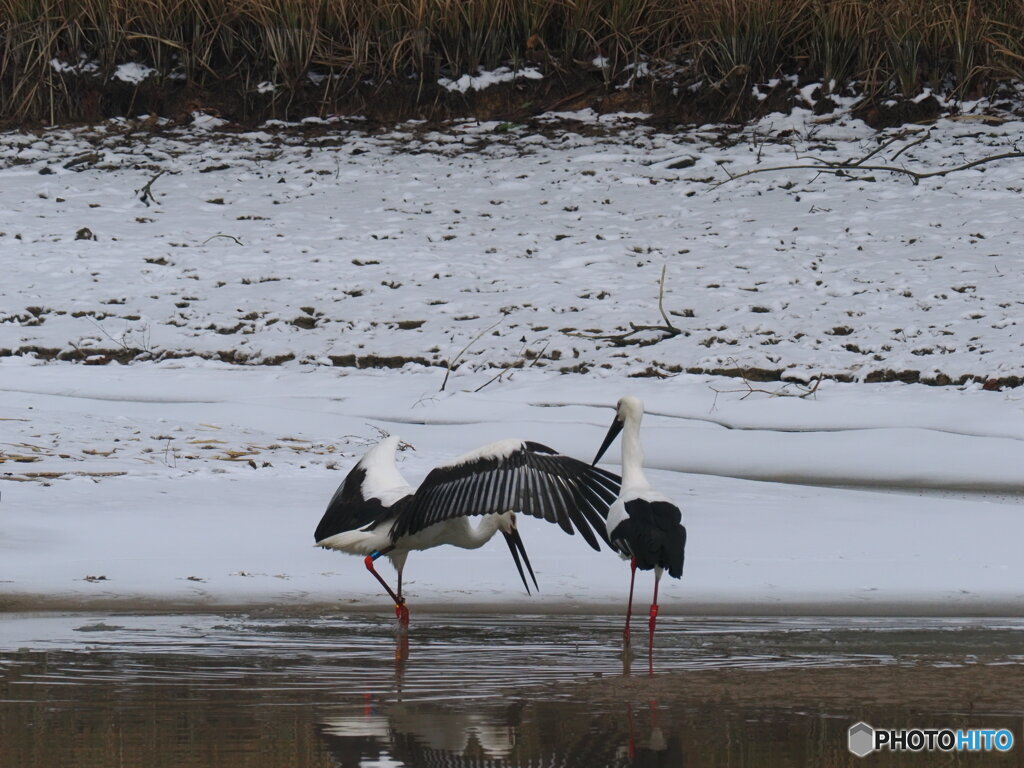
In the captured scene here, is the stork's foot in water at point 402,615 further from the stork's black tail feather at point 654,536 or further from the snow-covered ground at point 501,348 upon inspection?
the stork's black tail feather at point 654,536

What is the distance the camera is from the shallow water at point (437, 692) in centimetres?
423

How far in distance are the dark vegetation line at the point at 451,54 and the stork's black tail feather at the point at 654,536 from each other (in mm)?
10307

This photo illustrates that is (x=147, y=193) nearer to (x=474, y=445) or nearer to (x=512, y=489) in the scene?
(x=474, y=445)

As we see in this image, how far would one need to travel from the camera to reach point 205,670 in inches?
214

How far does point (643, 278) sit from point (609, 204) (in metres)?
1.86

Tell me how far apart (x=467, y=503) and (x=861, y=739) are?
9.10 feet

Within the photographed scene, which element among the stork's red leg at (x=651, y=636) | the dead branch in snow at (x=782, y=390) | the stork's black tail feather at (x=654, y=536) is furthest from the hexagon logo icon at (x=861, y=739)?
the dead branch in snow at (x=782, y=390)

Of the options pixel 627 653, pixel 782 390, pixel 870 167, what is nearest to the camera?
pixel 627 653

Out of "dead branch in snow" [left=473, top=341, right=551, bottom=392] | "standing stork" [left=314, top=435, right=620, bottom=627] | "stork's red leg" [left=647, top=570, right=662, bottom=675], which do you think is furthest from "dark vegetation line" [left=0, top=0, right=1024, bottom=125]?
"stork's red leg" [left=647, top=570, right=662, bottom=675]

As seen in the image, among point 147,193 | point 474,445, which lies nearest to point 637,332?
point 474,445

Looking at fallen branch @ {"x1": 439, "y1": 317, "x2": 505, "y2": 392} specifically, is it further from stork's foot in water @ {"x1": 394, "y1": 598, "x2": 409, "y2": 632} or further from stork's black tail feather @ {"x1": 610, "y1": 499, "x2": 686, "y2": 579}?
stork's black tail feather @ {"x1": 610, "y1": 499, "x2": 686, "y2": 579}

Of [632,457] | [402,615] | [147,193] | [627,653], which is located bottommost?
[402,615]

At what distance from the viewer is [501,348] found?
11.8m

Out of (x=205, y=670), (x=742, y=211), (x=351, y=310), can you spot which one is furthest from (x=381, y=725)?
(x=742, y=211)
